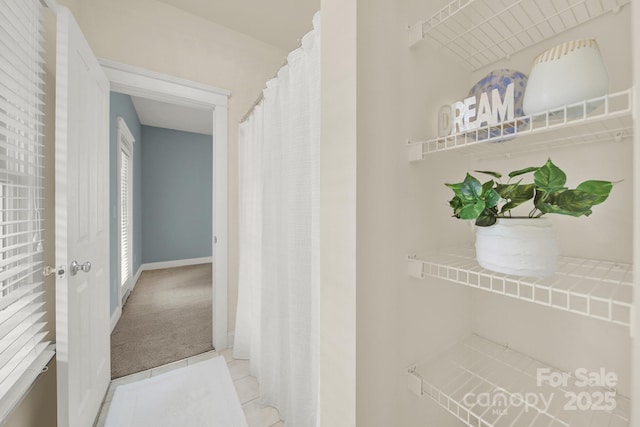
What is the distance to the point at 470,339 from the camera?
95cm

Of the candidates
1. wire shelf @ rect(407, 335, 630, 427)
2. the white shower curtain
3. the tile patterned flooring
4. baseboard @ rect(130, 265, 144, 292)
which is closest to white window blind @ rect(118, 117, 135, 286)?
baseboard @ rect(130, 265, 144, 292)

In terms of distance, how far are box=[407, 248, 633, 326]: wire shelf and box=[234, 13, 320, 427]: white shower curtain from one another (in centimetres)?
50

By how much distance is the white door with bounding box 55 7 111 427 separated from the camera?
3.39 feet

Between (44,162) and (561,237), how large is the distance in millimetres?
2029

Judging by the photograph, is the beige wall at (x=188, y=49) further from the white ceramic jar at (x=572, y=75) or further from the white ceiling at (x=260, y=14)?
the white ceramic jar at (x=572, y=75)

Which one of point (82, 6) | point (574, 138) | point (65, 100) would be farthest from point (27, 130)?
point (574, 138)

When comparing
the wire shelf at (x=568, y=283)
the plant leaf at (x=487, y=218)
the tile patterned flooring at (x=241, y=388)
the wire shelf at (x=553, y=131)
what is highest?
the wire shelf at (x=553, y=131)

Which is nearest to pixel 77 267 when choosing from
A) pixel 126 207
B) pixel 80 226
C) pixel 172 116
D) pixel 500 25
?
pixel 80 226

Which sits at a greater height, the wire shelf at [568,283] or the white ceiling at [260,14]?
the white ceiling at [260,14]

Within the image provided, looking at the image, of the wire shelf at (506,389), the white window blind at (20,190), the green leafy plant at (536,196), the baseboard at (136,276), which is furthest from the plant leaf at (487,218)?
the baseboard at (136,276)

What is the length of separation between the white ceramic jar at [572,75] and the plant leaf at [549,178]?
13cm

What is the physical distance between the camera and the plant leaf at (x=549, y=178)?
0.49 m

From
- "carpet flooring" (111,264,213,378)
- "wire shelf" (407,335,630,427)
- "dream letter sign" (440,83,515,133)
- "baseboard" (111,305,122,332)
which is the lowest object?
"carpet flooring" (111,264,213,378)

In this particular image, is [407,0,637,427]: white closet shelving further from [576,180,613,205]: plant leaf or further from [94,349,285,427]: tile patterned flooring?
[94,349,285,427]: tile patterned flooring
